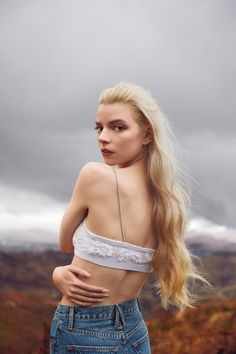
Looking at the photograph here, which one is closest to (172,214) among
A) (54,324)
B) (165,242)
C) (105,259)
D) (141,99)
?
(165,242)

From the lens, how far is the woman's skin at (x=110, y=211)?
158 centimetres

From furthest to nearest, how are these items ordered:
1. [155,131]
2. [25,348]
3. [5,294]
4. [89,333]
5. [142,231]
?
[5,294] < [25,348] < [155,131] < [142,231] < [89,333]

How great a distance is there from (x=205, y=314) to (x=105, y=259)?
3.08 meters

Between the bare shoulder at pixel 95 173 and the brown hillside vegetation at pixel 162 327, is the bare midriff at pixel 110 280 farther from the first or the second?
the brown hillside vegetation at pixel 162 327

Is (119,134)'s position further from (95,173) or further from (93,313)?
(93,313)

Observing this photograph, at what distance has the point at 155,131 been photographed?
5.74ft

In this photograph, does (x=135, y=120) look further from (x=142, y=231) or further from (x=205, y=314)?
(x=205, y=314)

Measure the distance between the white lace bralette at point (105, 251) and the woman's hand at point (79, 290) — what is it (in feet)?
0.19

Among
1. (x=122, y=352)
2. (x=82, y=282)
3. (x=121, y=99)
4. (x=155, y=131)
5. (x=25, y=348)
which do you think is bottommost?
(x=25, y=348)

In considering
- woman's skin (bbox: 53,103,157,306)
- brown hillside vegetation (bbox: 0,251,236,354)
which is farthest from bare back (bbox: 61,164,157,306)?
brown hillside vegetation (bbox: 0,251,236,354)

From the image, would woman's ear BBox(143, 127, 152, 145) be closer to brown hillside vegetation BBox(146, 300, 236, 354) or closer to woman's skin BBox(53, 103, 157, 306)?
woman's skin BBox(53, 103, 157, 306)

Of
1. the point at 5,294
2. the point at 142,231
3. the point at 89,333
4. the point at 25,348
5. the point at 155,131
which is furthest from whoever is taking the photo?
the point at 5,294

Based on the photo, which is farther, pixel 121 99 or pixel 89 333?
pixel 121 99

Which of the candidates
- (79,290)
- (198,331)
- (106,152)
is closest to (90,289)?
(79,290)
